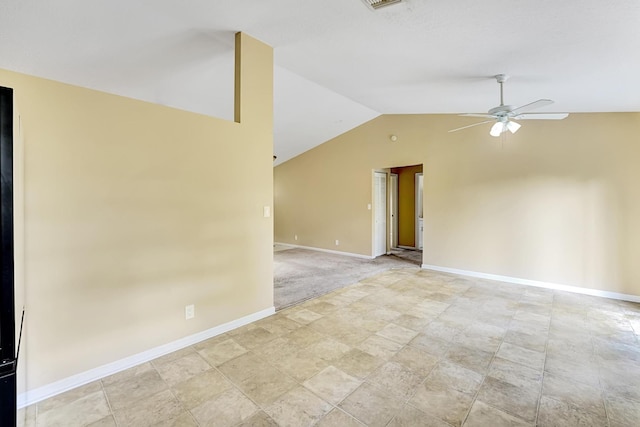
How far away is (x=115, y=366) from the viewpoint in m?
2.33

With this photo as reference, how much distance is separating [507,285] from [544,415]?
3265 millimetres

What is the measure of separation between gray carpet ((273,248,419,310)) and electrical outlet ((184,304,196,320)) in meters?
1.14

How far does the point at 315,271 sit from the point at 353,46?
12.8 feet

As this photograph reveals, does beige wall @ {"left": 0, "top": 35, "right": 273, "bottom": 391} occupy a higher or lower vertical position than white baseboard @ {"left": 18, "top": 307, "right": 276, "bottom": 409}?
higher

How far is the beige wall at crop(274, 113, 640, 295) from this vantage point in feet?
13.4

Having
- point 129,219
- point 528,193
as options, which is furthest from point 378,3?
point 528,193

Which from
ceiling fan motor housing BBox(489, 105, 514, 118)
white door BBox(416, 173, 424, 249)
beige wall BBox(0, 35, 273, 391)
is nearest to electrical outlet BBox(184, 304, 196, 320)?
beige wall BBox(0, 35, 273, 391)

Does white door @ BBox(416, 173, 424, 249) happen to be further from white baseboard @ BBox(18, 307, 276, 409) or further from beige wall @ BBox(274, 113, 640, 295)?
white baseboard @ BBox(18, 307, 276, 409)

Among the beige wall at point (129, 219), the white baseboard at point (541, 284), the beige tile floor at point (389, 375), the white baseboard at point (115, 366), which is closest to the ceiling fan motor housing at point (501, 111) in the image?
the beige tile floor at point (389, 375)

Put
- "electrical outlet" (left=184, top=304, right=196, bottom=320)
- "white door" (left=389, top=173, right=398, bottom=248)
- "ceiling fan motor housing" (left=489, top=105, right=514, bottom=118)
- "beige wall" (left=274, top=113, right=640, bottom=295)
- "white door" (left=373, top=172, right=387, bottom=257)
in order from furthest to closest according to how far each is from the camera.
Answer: "white door" (left=389, top=173, right=398, bottom=248), "white door" (left=373, top=172, right=387, bottom=257), "beige wall" (left=274, top=113, right=640, bottom=295), "ceiling fan motor housing" (left=489, top=105, right=514, bottom=118), "electrical outlet" (left=184, top=304, right=196, bottom=320)

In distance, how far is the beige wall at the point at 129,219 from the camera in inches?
78.9

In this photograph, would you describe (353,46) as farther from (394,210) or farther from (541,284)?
(394,210)

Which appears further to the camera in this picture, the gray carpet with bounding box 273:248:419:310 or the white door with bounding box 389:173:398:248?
the white door with bounding box 389:173:398:248

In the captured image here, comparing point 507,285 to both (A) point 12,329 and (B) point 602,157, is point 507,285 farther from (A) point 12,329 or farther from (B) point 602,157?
(A) point 12,329
